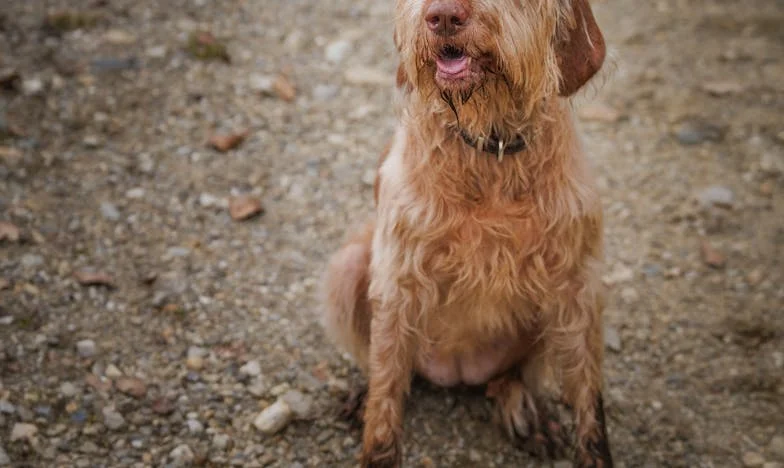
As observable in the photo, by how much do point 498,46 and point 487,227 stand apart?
2.25 ft

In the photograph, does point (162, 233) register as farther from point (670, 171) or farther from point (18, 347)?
point (670, 171)

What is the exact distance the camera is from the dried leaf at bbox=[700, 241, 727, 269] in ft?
15.6

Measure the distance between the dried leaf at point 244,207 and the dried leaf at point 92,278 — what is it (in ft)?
2.89

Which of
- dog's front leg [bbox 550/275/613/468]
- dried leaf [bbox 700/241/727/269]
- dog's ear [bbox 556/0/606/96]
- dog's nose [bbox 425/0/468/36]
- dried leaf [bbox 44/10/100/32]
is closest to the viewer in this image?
dog's nose [bbox 425/0/468/36]

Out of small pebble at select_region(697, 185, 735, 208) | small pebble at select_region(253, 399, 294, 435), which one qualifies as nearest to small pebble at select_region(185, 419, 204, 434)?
small pebble at select_region(253, 399, 294, 435)

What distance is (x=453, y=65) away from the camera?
2818 mm

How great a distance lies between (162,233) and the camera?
15.6ft

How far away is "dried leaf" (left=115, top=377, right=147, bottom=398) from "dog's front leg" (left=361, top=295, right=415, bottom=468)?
107 centimetres

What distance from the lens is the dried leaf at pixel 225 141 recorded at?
540cm

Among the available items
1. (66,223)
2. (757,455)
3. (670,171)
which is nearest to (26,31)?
(66,223)

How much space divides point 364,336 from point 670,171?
2.66 m

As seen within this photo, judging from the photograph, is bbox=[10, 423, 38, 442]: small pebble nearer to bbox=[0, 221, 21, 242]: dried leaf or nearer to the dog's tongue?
bbox=[0, 221, 21, 242]: dried leaf

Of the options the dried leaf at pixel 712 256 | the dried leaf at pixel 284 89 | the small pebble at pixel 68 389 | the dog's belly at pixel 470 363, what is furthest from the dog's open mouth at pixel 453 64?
the dried leaf at pixel 284 89

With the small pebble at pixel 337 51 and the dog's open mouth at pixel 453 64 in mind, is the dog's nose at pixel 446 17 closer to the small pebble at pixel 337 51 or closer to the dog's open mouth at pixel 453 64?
the dog's open mouth at pixel 453 64
